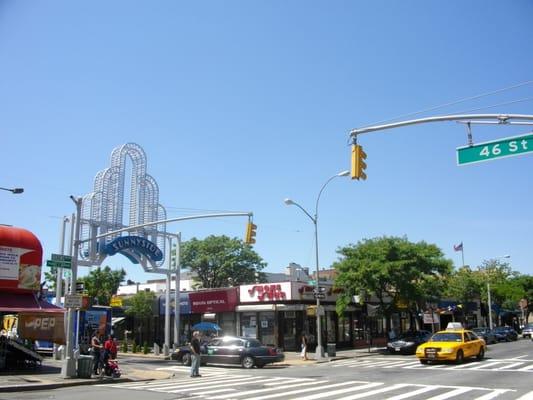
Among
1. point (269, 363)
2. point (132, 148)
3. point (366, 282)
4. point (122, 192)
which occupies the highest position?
point (132, 148)

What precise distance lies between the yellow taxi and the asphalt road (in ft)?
1.88

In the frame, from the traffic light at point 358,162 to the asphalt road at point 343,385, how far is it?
6.09m

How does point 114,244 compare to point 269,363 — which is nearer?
point 269,363

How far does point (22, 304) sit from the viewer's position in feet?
75.5

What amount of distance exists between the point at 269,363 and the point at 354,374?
6435 millimetres

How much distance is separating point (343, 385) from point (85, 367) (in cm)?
994

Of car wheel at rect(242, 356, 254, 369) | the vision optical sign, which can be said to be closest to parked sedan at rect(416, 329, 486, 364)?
car wheel at rect(242, 356, 254, 369)

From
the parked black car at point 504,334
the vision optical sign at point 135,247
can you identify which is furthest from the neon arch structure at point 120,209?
the parked black car at point 504,334

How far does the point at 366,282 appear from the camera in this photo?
3619cm

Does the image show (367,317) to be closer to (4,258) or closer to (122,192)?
(122,192)

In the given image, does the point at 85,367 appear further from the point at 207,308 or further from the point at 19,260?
the point at 207,308

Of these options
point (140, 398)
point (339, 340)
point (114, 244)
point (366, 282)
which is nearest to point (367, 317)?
point (339, 340)

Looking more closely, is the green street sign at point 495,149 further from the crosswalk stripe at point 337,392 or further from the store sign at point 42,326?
the store sign at point 42,326

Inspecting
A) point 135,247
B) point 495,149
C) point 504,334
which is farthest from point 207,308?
point 495,149
